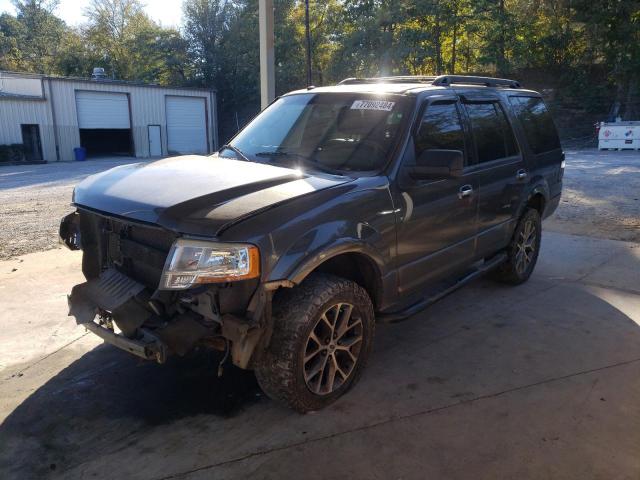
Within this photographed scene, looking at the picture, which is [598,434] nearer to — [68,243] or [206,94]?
[68,243]

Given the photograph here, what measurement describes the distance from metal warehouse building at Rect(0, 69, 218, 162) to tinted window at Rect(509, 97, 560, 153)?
26.2m

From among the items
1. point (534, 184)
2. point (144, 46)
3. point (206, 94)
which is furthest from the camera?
point (144, 46)

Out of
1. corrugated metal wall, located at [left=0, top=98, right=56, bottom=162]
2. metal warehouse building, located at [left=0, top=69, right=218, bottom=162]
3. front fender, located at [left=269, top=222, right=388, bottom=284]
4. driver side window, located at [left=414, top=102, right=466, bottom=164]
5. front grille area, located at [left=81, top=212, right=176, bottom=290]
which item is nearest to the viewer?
front fender, located at [left=269, top=222, right=388, bottom=284]

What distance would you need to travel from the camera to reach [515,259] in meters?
5.29

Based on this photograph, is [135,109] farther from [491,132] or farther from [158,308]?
[158,308]

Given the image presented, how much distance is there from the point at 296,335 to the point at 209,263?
0.63 meters

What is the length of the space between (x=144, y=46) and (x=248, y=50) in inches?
369

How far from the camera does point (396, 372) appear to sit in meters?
3.72

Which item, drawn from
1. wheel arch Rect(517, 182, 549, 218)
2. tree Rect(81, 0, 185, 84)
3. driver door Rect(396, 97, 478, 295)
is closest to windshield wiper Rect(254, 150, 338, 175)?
driver door Rect(396, 97, 478, 295)

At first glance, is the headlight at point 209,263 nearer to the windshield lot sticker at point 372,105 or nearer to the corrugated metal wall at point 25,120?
Answer: the windshield lot sticker at point 372,105

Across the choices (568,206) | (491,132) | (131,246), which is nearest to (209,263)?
(131,246)

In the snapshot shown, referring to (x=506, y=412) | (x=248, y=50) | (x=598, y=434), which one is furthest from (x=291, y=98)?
(x=248, y=50)

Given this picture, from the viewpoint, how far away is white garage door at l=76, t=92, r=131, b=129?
90.6 feet

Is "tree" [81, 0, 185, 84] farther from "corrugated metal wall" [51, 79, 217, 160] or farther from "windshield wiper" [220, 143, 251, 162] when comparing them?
"windshield wiper" [220, 143, 251, 162]
